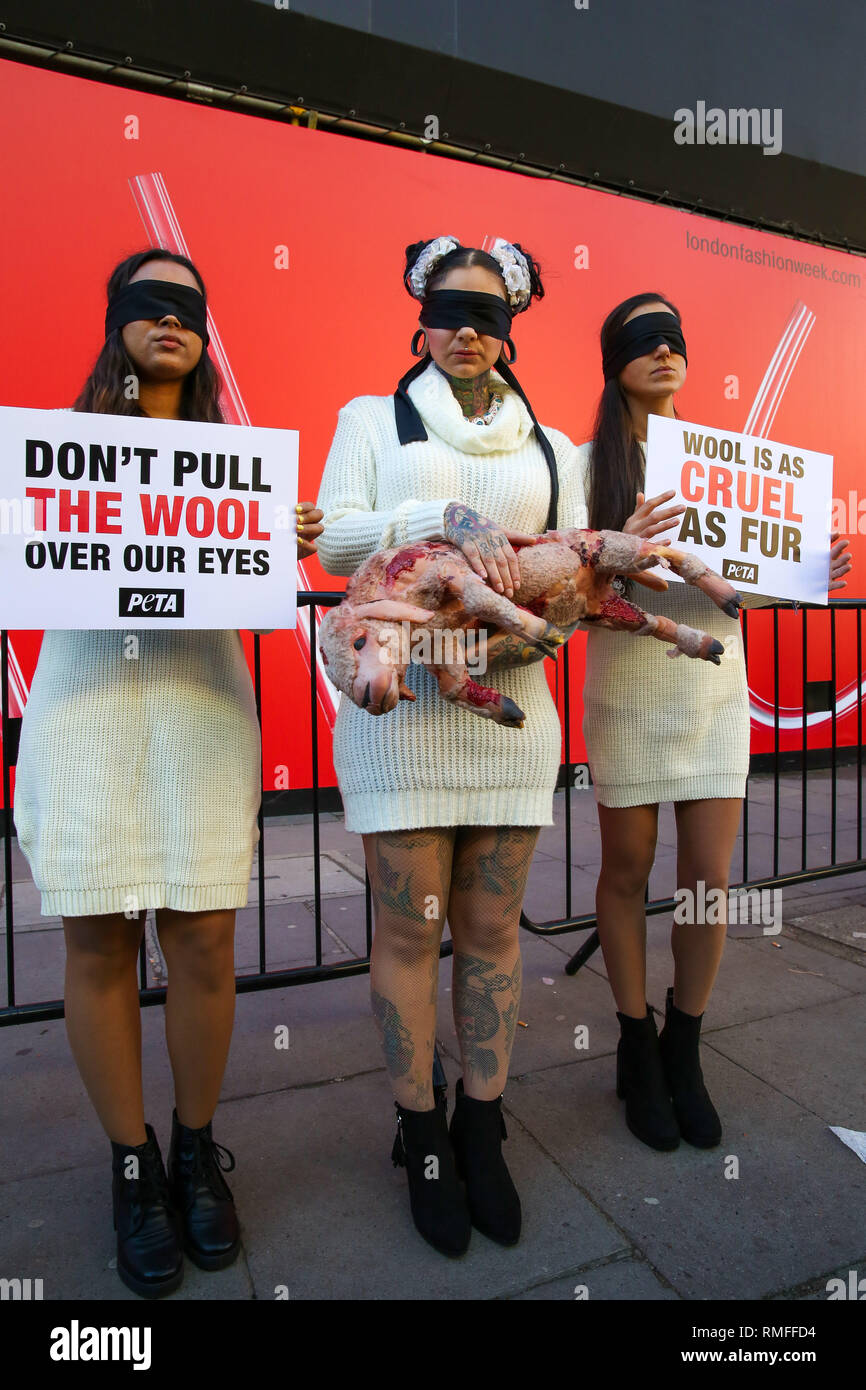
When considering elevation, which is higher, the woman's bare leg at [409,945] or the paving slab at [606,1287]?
the woman's bare leg at [409,945]

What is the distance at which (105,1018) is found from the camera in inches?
79.6

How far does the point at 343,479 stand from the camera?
2.14 m

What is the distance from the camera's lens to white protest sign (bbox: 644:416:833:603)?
2.47 m

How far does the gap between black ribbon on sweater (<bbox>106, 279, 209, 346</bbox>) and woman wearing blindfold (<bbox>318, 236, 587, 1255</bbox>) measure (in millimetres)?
447

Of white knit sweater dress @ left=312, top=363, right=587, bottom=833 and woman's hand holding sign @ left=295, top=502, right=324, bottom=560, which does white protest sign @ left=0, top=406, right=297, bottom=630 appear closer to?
woman's hand holding sign @ left=295, top=502, right=324, bottom=560

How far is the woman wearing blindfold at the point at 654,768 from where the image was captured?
2.59 meters

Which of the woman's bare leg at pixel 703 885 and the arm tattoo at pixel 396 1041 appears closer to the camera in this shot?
the arm tattoo at pixel 396 1041

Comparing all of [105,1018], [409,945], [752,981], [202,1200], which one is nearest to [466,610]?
[409,945]

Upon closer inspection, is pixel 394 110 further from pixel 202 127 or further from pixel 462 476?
pixel 462 476

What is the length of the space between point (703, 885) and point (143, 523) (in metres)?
1.94

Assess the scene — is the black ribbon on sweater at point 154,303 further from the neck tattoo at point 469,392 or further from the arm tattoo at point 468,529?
the arm tattoo at point 468,529

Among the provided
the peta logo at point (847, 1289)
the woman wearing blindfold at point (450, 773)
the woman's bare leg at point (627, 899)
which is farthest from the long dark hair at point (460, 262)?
the peta logo at point (847, 1289)

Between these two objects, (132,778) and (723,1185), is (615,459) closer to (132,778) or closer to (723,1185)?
(132,778)
